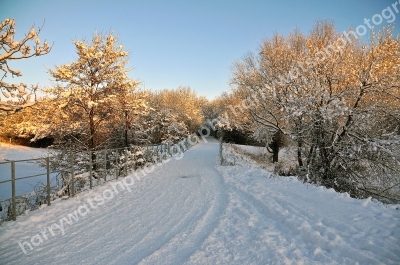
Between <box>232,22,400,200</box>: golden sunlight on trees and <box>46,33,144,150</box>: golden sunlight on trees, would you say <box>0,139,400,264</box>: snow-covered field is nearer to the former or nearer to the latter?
<box>232,22,400,200</box>: golden sunlight on trees

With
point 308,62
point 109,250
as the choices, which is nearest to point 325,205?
point 109,250

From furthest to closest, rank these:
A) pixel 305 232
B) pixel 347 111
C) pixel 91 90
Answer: pixel 91 90
pixel 347 111
pixel 305 232

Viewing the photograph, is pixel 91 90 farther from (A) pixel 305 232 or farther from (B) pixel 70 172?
(A) pixel 305 232

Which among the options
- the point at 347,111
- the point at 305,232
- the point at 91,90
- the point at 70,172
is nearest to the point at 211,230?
the point at 305,232

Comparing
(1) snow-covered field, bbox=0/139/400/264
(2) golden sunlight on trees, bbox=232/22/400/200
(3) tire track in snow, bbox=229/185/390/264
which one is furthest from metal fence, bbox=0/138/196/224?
(2) golden sunlight on trees, bbox=232/22/400/200

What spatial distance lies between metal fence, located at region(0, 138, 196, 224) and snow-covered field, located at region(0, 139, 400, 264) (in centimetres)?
73

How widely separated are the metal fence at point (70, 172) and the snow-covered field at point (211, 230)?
725 mm

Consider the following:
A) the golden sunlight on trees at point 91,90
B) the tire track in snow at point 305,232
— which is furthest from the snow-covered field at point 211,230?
the golden sunlight on trees at point 91,90

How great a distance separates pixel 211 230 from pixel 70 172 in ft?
19.8

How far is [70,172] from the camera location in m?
8.93

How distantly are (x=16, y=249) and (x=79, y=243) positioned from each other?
112 centimetres

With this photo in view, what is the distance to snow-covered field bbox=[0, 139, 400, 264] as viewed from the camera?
4.13m

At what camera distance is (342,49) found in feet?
38.4

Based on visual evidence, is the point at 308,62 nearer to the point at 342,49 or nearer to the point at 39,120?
the point at 342,49
